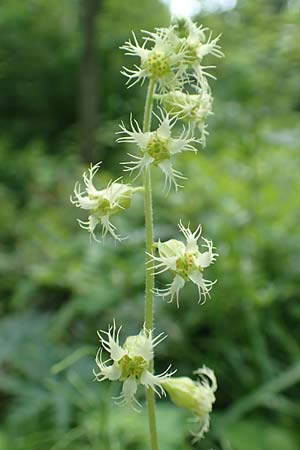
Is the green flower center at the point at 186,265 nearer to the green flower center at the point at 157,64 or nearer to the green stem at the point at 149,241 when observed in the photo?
the green stem at the point at 149,241

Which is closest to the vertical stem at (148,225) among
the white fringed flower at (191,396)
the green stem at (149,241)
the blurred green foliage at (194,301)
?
the green stem at (149,241)

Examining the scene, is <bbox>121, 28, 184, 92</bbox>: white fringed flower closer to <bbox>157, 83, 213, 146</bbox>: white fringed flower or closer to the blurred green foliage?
<bbox>157, 83, 213, 146</bbox>: white fringed flower

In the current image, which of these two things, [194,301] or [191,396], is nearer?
[191,396]

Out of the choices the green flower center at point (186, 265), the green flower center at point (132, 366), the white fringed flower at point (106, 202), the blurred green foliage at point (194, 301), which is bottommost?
the green flower center at point (132, 366)

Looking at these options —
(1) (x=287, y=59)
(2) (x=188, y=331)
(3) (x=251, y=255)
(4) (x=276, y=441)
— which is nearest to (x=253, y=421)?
(4) (x=276, y=441)

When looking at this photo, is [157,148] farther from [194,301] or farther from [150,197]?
[194,301]

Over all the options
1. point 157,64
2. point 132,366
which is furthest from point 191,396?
point 157,64

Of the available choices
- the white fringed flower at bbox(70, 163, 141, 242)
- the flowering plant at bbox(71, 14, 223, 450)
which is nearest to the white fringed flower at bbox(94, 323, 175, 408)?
the flowering plant at bbox(71, 14, 223, 450)
